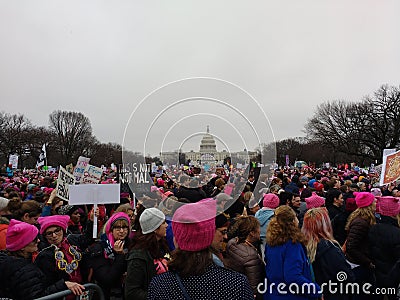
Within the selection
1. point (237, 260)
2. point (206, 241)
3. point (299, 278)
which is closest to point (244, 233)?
point (237, 260)

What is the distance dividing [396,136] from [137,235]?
52.1 metres

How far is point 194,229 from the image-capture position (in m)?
2.36

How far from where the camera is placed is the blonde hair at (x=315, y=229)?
411 centimetres

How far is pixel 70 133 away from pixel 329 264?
7770 cm

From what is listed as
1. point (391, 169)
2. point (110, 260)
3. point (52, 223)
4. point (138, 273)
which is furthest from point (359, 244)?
point (391, 169)

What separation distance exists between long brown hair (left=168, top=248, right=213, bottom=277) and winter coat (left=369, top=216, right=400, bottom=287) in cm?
322

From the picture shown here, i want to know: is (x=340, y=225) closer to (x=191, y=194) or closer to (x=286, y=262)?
(x=286, y=262)

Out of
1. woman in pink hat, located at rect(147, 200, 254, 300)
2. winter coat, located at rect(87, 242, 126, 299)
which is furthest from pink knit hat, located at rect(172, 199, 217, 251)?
winter coat, located at rect(87, 242, 126, 299)

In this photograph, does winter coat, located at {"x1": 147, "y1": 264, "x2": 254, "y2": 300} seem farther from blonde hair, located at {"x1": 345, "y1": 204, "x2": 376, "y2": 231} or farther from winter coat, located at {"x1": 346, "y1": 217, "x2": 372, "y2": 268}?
blonde hair, located at {"x1": 345, "y1": 204, "x2": 376, "y2": 231}

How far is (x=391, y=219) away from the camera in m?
4.84

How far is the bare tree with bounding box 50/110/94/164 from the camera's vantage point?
7362 cm

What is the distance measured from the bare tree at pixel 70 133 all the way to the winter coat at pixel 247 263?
238ft

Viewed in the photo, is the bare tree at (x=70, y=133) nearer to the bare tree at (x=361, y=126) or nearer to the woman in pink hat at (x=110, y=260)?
the bare tree at (x=361, y=126)

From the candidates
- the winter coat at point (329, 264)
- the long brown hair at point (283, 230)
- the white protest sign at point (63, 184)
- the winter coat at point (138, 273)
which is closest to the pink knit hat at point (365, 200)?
the winter coat at point (329, 264)
